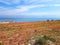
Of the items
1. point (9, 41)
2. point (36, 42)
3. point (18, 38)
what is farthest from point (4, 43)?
point (36, 42)

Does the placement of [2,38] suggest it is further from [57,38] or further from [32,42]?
[57,38]

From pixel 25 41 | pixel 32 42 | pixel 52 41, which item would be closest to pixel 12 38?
pixel 25 41

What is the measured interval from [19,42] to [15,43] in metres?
0.40

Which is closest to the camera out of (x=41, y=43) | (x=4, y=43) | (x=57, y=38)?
(x=41, y=43)

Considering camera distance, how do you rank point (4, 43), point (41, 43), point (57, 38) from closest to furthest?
point (41, 43) → point (4, 43) → point (57, 38)

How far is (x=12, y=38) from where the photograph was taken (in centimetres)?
1812

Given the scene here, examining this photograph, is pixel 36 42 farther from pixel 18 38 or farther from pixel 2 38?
pixel 2 38

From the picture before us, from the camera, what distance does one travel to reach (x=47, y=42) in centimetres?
1592

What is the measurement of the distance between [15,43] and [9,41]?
88cm

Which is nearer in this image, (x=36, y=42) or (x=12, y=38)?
(x=36, y=42)

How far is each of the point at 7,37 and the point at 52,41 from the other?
4.81 metres

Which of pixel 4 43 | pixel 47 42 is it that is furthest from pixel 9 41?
pixel 47 42

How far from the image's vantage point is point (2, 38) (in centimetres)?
1816

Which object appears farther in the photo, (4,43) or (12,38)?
(12,38)
